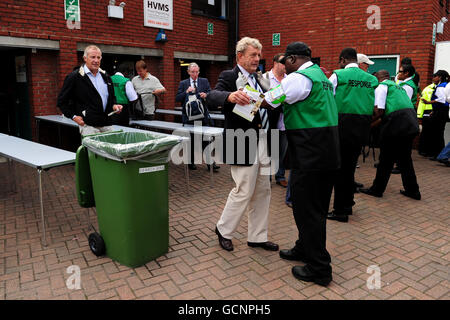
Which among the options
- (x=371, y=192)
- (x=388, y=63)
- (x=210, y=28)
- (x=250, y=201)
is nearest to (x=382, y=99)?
(x=371, y=192)

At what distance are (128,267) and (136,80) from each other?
5188mm

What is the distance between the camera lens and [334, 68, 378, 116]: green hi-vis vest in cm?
453

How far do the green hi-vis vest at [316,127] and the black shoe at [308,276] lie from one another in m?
0.94

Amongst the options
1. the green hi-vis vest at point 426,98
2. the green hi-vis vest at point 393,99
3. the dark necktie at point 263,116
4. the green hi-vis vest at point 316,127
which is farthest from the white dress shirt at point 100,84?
the green hi-vis vest at point 426,98

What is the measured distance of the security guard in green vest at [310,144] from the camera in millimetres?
2951

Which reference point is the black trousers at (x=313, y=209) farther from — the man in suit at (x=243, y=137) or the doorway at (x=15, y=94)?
the doorway at (x=15, y=94)

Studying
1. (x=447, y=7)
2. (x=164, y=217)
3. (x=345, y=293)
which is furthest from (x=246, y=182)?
(x=447, y=7)

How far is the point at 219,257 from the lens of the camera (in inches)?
145

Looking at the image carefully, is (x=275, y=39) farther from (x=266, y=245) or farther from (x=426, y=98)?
(x=266, y=245)

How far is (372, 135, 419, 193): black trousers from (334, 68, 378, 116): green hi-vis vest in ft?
3.98

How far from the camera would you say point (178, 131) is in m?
6.63

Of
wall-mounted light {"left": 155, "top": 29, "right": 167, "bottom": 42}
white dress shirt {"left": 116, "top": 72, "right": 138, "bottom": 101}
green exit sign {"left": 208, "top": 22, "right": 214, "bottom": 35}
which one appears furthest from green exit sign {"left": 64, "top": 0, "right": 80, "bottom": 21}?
green exit sign {"left": 208, "top": 22, "right": 214, "bottom": 35}

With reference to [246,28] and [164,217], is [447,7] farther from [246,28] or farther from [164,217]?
[164,217]

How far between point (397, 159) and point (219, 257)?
3501 millimetres
